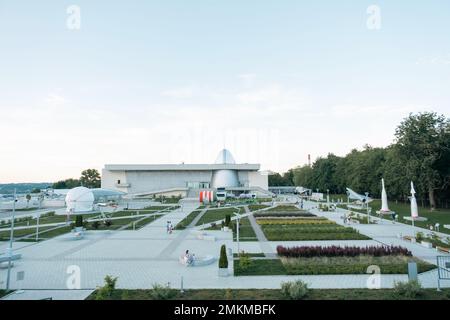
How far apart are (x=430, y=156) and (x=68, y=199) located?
1948 inches

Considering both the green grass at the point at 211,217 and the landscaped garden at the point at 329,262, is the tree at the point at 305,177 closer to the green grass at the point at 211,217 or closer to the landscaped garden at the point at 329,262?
the green grass at the point at 211,217

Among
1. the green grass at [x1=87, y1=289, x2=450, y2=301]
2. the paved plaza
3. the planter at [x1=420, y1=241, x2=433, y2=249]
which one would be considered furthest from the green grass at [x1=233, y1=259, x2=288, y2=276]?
the planter at [x1=420, y1=241, x2=433, y2=249]

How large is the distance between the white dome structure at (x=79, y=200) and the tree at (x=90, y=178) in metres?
74.6

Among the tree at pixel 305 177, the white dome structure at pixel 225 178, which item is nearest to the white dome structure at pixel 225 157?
the white dome structure at pixel 225 178

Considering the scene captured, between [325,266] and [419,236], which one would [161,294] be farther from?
[419,236]

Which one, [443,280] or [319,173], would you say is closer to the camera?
[443,280]

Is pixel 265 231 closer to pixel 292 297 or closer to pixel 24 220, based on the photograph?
pixel 292 297

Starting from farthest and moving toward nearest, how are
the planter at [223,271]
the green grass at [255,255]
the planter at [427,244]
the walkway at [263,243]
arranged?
the planter at [427,244] < the walkway at [263,243] < the green grass at [255,255] < the planter at [223,271]

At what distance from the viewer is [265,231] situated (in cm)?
2403

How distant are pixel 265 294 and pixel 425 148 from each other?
4034 cm

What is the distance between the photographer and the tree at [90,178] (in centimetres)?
10531
